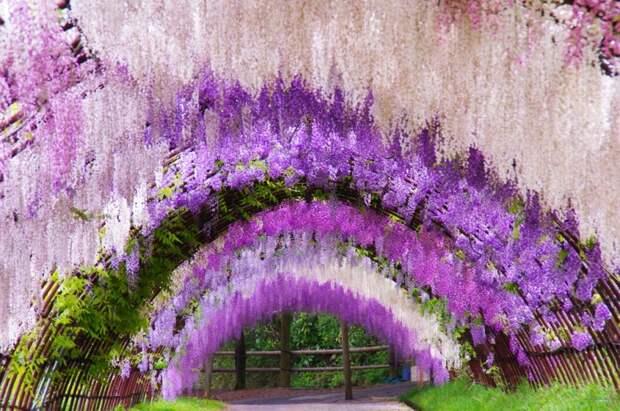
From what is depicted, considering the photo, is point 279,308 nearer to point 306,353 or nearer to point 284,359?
point 284,359

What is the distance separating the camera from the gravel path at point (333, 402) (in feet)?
60.4

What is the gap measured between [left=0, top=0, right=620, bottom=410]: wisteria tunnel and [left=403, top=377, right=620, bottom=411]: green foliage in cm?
23

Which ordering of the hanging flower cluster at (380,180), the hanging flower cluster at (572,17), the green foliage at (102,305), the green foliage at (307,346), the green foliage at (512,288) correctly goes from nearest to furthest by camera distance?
1. the hanging flower cluster at (572,17)
2. the hanging flower cluster at (380,180)
3. the green foliage at (102,305)
4. the green foliage at (512,288)
5. the green foliage at (307,346)

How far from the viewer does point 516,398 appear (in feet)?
34.0

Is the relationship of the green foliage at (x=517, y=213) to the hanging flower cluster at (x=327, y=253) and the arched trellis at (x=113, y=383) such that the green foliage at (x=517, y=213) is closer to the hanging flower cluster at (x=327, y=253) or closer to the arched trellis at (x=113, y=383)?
the arched trellis at (x=113, y=383)

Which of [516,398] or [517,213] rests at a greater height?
[517,213]

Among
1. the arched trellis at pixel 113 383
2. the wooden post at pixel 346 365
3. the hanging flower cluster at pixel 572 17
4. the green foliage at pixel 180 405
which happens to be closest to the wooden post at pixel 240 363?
the wooden post at pixel 346 365

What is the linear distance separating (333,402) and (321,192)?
11.4 meters

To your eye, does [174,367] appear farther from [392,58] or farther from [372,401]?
[392,58]

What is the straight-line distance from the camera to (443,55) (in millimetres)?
4488

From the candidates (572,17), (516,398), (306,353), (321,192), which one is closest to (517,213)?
(321,192)

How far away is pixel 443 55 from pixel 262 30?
81cm

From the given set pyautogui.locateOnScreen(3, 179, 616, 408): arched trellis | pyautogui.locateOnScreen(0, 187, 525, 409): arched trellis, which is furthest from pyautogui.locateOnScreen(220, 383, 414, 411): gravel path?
pyautogui.locateOnScreen(0, 187, 525, 409): arched trellis

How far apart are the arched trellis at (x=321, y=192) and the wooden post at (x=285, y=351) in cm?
1492
